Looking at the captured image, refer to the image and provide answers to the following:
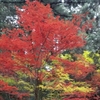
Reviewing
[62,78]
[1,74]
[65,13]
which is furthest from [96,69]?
[65,13]

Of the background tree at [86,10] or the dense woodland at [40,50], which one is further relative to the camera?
the background tree at [86,10]

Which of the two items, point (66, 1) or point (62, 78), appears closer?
point (62, 78)

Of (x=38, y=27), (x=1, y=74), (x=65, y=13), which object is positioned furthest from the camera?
(x=65, y=13)

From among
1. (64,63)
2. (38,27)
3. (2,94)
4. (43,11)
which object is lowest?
(2,94)

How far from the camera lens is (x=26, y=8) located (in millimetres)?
8016

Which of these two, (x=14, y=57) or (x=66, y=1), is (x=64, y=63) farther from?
(x=66, y=1)

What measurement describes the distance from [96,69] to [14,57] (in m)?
4.46

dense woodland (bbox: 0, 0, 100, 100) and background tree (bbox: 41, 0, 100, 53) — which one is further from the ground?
background tree (bbox: 41, 0, 100, 53)

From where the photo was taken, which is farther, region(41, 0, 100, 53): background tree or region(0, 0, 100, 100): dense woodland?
region(41, 0, 100, 53): background tree

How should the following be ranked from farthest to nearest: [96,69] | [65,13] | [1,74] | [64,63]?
[65,13] < [96,69] < [1,74] < [64,63]

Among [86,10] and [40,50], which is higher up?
[86,10]

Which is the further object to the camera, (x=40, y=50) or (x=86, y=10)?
(x=86, y=10)

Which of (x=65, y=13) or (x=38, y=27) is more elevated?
(x=65, y=13)

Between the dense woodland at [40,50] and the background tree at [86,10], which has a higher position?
the background tree at [86,10]
